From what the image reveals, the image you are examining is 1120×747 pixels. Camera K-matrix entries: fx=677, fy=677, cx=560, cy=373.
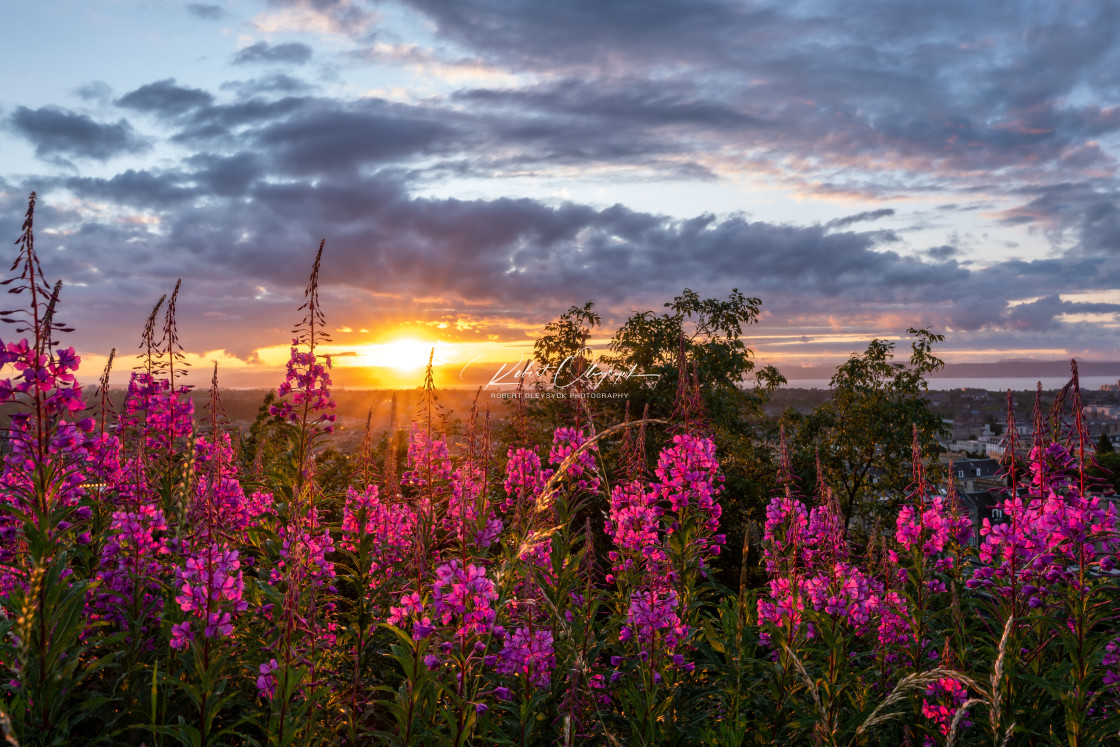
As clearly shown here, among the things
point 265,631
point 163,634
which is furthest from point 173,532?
point 265,631

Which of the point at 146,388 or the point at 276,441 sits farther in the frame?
the point at 276,441

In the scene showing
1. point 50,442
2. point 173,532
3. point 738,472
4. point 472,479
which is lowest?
point 738,472

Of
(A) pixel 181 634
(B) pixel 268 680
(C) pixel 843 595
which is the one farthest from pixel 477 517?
(C) pixel 843 595

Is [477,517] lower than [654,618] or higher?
higher

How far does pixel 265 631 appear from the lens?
160 inches

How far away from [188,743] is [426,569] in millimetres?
1430

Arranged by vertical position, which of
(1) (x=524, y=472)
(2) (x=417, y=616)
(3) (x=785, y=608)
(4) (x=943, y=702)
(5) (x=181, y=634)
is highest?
(1) (x=524, y=472)

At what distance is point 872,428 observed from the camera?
20.4m

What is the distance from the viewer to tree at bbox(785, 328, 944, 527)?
20000 mm

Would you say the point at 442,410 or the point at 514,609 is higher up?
the point at 442,410

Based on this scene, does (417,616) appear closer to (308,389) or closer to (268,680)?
(268,680)

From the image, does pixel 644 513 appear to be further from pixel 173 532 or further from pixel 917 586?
pixel 173 532

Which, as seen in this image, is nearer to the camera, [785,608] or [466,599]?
[466,599]

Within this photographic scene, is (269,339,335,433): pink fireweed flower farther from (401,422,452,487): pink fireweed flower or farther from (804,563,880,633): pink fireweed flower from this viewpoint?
(804,563,880,633): pink fireweed flower
